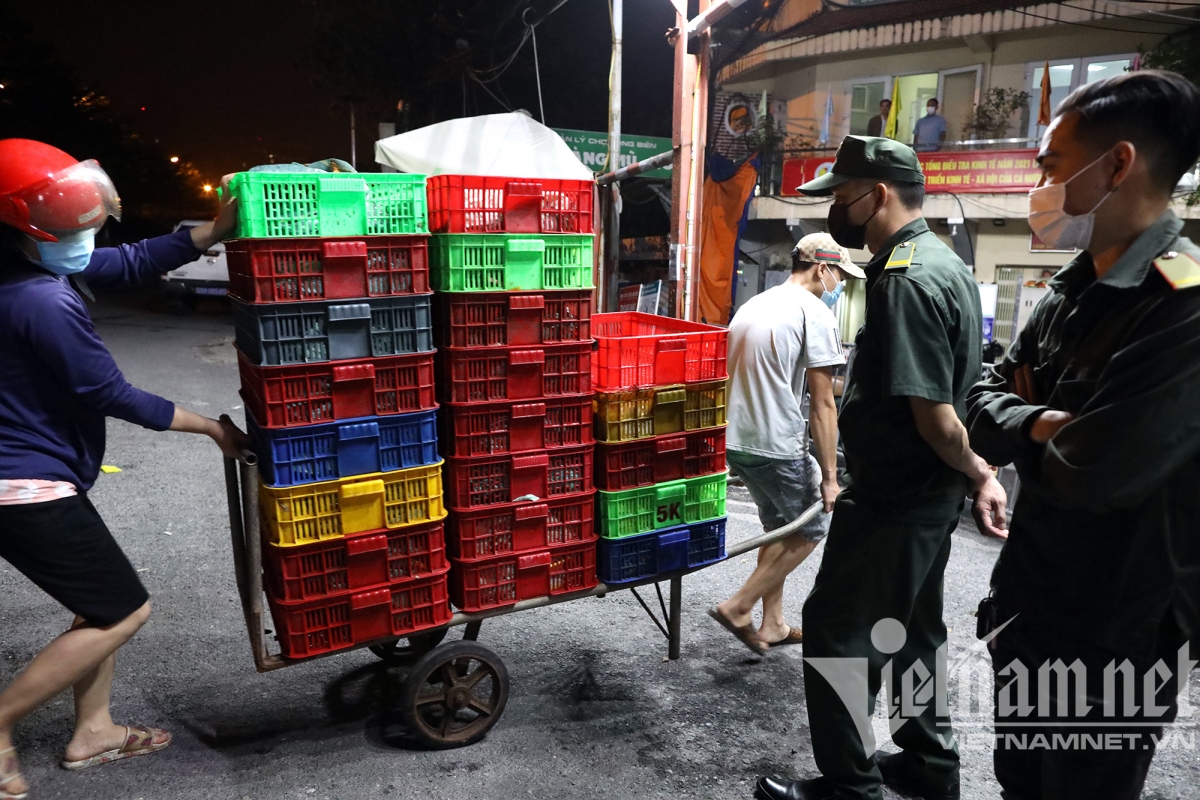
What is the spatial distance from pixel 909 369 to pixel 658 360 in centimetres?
109

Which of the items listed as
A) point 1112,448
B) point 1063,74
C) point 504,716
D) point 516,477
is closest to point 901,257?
point 1112,448

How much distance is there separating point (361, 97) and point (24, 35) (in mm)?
18192

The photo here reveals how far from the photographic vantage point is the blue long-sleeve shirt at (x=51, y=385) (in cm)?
257

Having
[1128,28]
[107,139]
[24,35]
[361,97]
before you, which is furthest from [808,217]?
[107,139]

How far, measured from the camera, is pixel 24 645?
13.0ft

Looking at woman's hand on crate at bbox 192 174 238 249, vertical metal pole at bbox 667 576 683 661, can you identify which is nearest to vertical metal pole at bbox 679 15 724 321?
vertical metal pole at bbox 667 576 683 661

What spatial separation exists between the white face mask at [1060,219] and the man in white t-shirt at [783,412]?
6.43 ft

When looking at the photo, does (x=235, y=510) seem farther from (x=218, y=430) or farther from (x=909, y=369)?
(x=909, y=369)

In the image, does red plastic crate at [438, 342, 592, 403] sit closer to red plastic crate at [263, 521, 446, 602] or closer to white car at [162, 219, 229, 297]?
red plastic crate at [263, 521, 446, 602]

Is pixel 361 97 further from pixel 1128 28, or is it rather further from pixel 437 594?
pixel 437 594

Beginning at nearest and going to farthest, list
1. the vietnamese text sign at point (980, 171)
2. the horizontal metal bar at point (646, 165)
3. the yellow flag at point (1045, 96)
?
1. the horizontal metal bar at point (646, 165)
2. the yellow flag at point (1045, 96)
3. the vietnamese text sign at point (980, 171)

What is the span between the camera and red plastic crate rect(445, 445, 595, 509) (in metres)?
3.06

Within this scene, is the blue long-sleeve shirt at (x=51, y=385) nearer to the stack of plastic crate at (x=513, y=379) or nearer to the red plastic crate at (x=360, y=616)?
the red plastic crate at (x=360, y=616)

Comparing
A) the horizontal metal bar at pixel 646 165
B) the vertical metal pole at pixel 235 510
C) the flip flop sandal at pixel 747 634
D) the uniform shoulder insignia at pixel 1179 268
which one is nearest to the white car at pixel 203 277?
the horizontal metal bar at pixel 646 165
